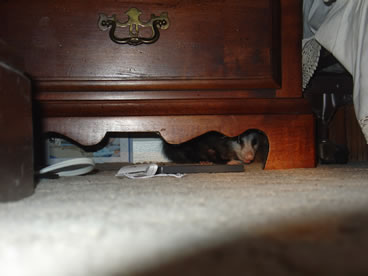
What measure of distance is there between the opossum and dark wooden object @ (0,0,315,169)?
1.86ft

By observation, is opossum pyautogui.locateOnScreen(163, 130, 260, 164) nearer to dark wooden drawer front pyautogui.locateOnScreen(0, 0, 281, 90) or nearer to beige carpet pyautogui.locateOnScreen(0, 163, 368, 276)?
dark wooden drawer front pyautogui.locateOnScreen(0, 0, 281, 90)

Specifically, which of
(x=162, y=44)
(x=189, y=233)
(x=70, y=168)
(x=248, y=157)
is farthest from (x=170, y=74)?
(x=248, y=157)

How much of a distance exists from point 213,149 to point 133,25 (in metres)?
0.73

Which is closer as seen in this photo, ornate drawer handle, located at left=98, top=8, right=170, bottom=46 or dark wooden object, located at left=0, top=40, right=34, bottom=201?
dark wooden object, located at left=0, top=40, right=34, bottom=201

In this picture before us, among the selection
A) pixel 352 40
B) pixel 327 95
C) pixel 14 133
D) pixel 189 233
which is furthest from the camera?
pixel 327 95

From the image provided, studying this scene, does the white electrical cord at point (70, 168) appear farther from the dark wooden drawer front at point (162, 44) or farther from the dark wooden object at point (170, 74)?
the dark wooden drawer front at point (162, 44)

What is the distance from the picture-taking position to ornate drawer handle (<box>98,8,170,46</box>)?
2.37ft

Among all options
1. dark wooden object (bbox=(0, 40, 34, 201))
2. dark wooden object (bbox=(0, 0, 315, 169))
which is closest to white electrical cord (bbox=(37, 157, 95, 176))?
dark wooden object (bbox=(0, 0, 315, 169))

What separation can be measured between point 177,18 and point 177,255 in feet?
2.09

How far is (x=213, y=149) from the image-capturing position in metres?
1.35

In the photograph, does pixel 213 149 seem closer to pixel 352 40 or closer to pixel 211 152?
pixel 211 152

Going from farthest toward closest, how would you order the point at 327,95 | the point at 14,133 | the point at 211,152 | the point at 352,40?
the point at 211,152 → the point at 327,95 → the point at 352,40 → the point at 14,133

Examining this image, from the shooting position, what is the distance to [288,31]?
78 centimetres

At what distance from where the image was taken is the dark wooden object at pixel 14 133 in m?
0.41
